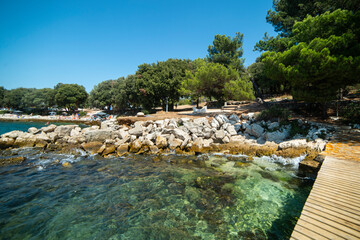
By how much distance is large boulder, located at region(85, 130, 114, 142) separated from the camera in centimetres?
1284

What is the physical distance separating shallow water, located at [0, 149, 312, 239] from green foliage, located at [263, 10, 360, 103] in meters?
6.24

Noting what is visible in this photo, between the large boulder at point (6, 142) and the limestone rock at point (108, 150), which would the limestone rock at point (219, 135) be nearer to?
the limestone rock at point (108, 150)

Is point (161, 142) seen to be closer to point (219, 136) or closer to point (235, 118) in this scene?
point (219, 136)

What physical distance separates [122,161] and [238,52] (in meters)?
24.6

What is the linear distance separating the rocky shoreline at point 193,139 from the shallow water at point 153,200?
79.0 inches

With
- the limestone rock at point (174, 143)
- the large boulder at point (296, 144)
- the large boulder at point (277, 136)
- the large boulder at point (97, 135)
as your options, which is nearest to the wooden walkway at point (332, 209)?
the large boulder at point (296, 144)

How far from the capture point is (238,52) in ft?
82.2

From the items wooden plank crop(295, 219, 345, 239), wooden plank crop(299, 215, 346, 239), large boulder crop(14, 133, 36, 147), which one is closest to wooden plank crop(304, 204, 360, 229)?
wooden plank crop(299, 215, 346, 239)

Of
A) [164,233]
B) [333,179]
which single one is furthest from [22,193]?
[333,179]

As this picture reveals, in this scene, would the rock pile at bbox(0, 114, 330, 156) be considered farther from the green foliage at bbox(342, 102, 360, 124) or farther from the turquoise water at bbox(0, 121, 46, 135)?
the turquoise water at bbox(0, 121, 46, 135)

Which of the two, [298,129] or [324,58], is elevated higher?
[324,58]

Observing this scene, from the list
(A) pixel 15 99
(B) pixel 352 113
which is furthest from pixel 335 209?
(A) pixel 15 99

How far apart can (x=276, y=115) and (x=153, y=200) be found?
12547 millimetres

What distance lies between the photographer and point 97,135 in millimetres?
12984
